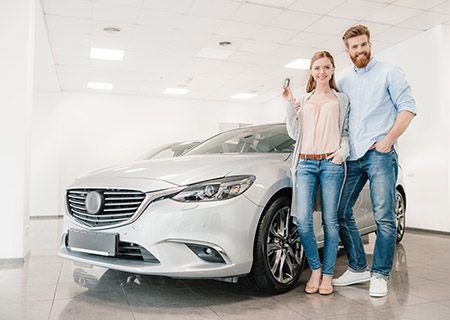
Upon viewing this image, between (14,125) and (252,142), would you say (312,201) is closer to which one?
(252,142)

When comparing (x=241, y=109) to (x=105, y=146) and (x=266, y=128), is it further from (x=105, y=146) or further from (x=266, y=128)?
(x=266, y=128)

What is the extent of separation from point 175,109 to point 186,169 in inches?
346

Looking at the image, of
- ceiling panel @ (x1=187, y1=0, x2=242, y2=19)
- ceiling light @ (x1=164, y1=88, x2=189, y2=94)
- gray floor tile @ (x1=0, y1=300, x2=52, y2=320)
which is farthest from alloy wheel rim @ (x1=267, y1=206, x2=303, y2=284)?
ceiling light @ (x1=164, y1=88, x2=189, y2=94)

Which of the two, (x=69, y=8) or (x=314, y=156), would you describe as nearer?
(x=314, y=156)

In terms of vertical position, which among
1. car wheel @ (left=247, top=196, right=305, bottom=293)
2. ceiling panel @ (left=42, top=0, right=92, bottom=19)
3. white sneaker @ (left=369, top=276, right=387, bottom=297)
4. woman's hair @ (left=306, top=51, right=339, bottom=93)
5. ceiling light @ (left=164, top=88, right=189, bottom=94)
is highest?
ceiling panel @ (left=42, top=0, right=92, bottom=19)

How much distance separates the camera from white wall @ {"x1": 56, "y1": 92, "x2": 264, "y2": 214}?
985 cm

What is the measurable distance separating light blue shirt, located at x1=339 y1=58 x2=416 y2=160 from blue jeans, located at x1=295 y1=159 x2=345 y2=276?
212 mm

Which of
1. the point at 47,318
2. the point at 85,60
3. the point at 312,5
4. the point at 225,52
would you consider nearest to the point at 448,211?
the point at 312,5

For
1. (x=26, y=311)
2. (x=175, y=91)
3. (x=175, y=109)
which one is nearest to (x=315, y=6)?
(x=26, y=311)

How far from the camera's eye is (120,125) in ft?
33.9

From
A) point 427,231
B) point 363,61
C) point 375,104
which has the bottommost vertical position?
point 427,231

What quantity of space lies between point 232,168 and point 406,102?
1.10m

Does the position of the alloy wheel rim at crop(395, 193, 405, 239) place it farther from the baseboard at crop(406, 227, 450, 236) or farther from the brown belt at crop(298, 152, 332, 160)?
the brown belt at crop(298, 152, 332, 160)

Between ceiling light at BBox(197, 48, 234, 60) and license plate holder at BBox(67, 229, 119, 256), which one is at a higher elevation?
ceiling light at BBox(197, 48, 234, 60)
